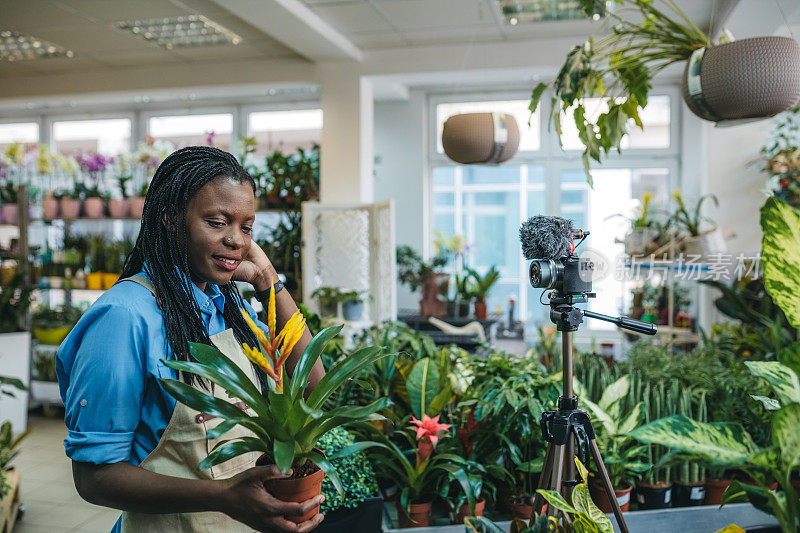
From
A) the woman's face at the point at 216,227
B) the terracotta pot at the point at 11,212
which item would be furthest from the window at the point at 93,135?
the woman's face at the point at 216,227

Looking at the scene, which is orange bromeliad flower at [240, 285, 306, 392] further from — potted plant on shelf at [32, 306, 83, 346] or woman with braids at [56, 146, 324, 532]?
potted plant on shelf at [32, 306, 83, 346]

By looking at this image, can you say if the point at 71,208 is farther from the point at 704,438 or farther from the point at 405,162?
the point at 704,438

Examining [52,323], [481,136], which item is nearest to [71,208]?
[52,323]

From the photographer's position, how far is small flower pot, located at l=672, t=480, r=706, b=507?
2.31 m

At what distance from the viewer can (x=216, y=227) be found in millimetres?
1052

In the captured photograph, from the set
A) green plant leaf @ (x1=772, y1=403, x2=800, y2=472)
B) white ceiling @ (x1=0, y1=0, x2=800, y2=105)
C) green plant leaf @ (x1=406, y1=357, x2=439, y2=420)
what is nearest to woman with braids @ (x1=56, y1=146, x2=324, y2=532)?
green plant leaf @ (x1=772, y1=403, x2=800, y2=472)

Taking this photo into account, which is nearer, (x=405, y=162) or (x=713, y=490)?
(x=713, y=490)

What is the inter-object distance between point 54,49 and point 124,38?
0.82 metres

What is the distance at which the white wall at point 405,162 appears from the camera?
685cm

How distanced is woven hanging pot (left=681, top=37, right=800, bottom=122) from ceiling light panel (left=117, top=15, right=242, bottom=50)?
145 inches

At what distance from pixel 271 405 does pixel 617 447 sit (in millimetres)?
1687

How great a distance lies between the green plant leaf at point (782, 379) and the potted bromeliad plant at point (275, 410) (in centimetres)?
51

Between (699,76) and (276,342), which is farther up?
(699,76)

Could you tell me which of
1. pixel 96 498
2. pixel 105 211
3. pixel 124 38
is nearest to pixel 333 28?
pixel 124 38
